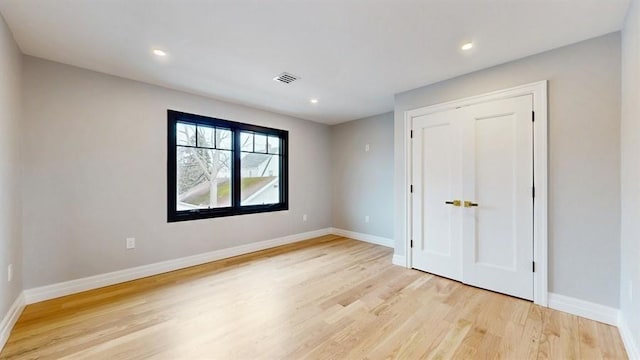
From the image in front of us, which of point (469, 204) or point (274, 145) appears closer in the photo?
point (469, 204)

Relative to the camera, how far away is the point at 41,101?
263 cm

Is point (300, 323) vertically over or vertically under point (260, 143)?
under

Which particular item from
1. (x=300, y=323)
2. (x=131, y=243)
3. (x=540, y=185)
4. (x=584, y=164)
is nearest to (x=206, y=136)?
(x=131, y=243)

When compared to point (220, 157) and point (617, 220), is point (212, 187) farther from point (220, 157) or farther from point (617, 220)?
point (617, 220)

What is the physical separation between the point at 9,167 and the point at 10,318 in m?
1.21

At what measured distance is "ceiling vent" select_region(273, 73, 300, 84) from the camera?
10.00 feet

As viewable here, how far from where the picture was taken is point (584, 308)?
226 centimetres

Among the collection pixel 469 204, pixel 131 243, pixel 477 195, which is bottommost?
pixel 131 243

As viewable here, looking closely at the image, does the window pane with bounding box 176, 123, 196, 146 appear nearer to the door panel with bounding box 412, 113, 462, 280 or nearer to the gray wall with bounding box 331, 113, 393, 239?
the gray wall with bounding box 331, 113, 393, 239

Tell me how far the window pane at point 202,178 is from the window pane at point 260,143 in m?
0.56

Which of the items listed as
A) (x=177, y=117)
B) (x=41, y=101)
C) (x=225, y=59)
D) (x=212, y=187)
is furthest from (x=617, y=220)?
(x=41, y=101)

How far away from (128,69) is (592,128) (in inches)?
180

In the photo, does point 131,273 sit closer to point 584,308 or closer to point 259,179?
point 259,179

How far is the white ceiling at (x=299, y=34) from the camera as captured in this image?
73.4 inches
